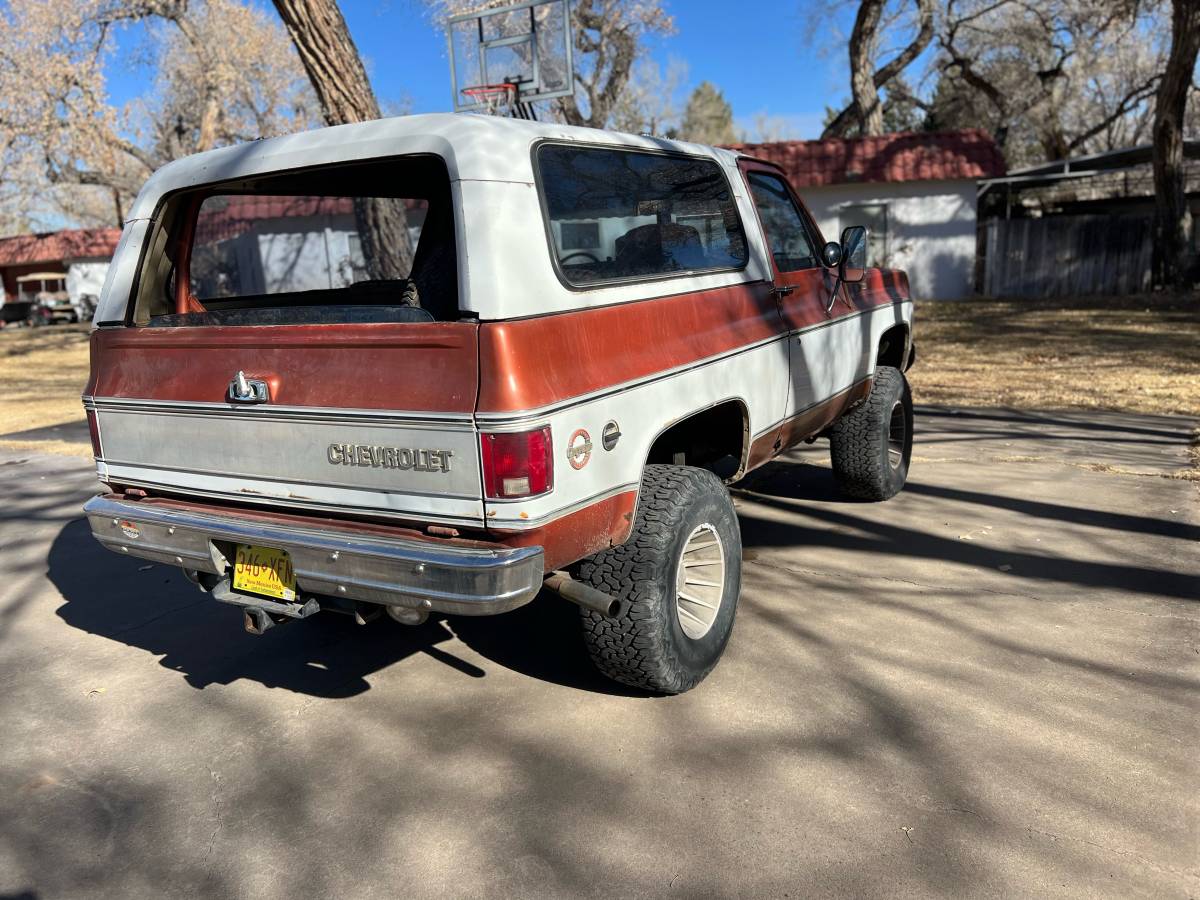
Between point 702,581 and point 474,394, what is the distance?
4.52ft

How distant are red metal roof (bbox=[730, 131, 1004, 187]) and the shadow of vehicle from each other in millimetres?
17078

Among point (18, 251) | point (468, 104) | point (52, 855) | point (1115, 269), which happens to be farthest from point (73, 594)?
point (18, 251)

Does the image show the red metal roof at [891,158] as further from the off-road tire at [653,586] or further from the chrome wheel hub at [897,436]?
the off-road tire at [653,586]

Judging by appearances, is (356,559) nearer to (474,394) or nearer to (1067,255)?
(474,394)

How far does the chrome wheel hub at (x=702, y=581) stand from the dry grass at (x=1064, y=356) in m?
6.48

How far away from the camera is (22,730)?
3.54 m

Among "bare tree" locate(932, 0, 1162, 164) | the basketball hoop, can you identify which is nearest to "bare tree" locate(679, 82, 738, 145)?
"bare tree" locate(932, 0, 1162, 164)

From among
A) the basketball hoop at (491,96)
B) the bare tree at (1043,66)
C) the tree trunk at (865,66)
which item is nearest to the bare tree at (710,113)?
the bare tree at (1043,66)

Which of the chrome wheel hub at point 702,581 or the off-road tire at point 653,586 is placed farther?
the chrome wheel hub at point 702,581

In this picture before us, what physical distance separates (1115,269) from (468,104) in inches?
564

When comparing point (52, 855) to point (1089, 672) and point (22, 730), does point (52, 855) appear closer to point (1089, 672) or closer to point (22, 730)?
point (22, 730)

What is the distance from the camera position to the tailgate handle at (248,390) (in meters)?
3.11

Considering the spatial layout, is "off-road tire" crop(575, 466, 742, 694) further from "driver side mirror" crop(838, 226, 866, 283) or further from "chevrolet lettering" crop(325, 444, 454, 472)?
"driver side mirror" crop(838, 226, 866, 283)

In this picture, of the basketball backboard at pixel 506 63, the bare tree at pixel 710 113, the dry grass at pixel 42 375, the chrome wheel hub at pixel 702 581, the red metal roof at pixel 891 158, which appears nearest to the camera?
the chrome wheel hub at pixel 702 581
